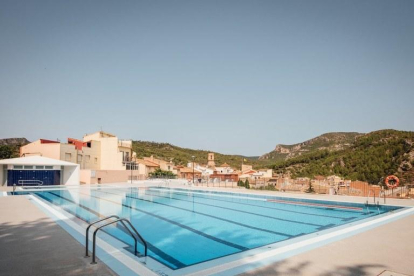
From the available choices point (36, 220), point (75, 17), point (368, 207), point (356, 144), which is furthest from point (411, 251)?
point (356, 144)

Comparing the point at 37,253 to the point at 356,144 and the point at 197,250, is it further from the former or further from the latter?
the point at 356,144

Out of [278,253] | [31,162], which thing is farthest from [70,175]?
[278,253]

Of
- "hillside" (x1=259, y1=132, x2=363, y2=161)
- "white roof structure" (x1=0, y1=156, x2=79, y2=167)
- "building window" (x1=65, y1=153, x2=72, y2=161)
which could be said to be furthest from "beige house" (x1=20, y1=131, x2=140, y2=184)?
"hillside" (x1=259, y1=132, x2=363, y2=161)

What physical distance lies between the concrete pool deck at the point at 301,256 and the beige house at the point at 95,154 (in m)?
24.7

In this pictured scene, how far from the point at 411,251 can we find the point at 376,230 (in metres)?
2.15

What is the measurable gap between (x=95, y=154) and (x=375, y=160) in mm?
38372

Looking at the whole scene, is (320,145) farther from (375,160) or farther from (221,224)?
(221,224)

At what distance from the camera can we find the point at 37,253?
482 cm

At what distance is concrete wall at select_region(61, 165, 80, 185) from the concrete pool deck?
2188 centimetres

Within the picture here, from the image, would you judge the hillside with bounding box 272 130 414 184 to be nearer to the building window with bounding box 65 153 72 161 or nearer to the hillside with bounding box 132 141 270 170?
the building window with bounding box 65 153 72 161

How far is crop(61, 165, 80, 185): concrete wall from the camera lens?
27134mm

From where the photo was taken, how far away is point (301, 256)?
16.1ft

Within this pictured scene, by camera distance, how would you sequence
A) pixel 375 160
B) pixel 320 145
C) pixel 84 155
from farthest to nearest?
pixel 320 145
pixel 375 160
pixel 84 155

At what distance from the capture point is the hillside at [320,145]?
71.1m
